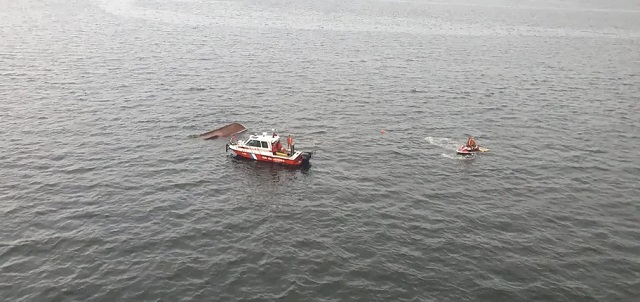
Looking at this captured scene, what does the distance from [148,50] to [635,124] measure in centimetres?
9753

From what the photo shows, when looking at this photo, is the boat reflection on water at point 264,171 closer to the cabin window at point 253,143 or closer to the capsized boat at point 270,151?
the capsized boat at point 270,151

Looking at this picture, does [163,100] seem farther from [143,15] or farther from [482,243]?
[143,15]

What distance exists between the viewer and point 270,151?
52.7m

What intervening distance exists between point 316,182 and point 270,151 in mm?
7052

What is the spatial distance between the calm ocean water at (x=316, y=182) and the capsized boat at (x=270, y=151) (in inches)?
43.7

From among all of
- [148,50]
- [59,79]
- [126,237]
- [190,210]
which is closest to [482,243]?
[190,210]

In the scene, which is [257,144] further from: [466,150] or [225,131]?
[466,150]

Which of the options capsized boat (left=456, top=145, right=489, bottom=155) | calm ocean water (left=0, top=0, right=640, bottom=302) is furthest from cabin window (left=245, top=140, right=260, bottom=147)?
capsized boat (left=456, top=145, right=489, bottom=155)

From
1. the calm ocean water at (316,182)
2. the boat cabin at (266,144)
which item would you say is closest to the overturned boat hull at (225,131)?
the calm ocean water at (316,182)

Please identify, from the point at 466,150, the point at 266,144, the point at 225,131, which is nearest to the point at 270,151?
the point at 266,144

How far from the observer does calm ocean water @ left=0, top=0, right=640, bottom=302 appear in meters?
34.3

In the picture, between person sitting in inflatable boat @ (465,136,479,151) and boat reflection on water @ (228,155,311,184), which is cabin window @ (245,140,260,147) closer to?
boat reflection on water @ (228,155,311,184)

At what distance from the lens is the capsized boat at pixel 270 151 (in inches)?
2047

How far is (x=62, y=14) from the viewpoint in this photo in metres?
155
